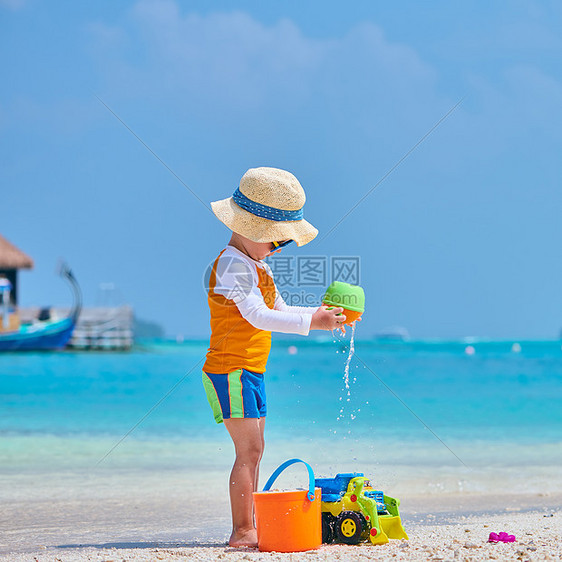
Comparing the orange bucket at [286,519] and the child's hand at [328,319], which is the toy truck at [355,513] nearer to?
the orange bucket at [286,519]

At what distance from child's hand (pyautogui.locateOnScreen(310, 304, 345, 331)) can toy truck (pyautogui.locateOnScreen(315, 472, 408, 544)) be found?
700mm

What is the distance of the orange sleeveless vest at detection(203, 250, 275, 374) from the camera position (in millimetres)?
3238

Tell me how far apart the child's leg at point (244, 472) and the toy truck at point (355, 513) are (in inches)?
13.2

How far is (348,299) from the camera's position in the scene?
321cm

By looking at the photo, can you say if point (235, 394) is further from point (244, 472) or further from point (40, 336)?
point (40, 336)

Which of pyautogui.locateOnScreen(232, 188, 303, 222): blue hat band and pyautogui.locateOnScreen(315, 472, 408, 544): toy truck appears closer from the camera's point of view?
pyautogui.locateOnScreen(315, 472, 408, 544): toy truck

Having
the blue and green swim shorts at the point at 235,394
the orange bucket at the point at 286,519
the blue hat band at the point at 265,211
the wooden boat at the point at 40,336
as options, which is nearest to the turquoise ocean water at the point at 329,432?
the blue and green swim shorts at the point at 235,394

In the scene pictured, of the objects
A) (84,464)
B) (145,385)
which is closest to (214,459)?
(84,464)

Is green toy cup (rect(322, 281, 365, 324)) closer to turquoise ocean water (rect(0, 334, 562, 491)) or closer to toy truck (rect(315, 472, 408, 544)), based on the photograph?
turquoise ocean water (rect(0, 334, 562, 491))

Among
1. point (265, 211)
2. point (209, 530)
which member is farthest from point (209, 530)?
point (265, 211)

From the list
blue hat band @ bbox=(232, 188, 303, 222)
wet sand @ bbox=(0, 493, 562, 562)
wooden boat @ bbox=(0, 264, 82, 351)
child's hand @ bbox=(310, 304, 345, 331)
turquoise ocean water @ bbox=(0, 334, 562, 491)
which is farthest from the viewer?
wooden boat @ bbox=(0, 264, 82, 351)

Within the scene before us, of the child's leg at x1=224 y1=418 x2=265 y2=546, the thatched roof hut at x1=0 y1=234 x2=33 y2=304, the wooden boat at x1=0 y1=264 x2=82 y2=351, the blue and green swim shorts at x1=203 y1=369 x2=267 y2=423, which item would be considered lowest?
the child's leg at x1=224 y1=418 x2=265 y2=546

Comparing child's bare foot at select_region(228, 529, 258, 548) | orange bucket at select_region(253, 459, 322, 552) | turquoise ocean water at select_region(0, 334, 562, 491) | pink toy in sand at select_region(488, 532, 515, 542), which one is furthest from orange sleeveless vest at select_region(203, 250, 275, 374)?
pink toy in sand at select_region(488, 532, 515, 542)

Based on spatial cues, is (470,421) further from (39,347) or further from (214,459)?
(39,347)
